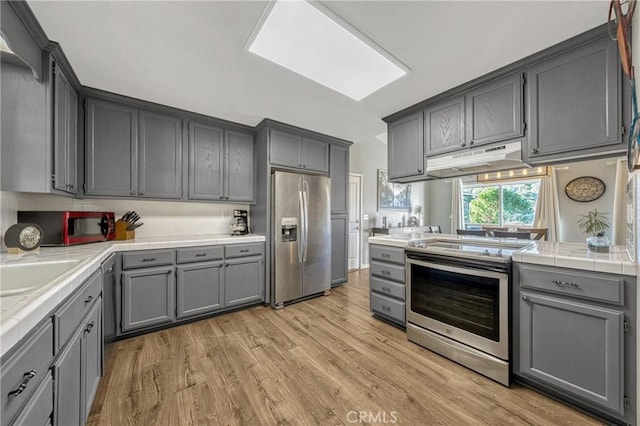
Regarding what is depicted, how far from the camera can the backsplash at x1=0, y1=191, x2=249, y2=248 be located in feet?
6.53

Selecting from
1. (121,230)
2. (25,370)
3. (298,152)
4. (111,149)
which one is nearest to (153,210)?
(121,230)

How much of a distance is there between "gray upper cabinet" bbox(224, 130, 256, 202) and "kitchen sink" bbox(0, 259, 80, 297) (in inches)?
72.5

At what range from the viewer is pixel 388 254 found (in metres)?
2.55

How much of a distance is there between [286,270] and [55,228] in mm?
2218

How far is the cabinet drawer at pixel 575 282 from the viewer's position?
134cm

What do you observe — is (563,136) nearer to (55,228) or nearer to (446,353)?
(446,353)

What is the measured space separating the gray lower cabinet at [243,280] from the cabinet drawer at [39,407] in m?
1.94

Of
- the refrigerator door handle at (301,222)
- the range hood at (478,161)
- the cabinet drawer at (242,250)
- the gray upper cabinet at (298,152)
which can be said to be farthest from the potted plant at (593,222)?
the cabinet drawer at (242,250)

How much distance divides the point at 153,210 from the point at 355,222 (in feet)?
11.7

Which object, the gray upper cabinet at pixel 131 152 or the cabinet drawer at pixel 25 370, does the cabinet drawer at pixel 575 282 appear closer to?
the cabinet drawer at pixel 25 370

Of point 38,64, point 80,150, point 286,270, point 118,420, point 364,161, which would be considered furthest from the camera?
point 364,161

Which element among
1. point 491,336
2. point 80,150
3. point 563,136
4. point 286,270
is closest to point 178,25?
point 80,150

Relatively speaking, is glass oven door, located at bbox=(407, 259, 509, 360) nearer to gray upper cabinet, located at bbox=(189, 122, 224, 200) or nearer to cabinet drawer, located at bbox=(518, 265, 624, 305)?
cabinet drawer, located at bbox=(518, 265, 624, 305)

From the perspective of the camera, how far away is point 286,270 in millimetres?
3160
